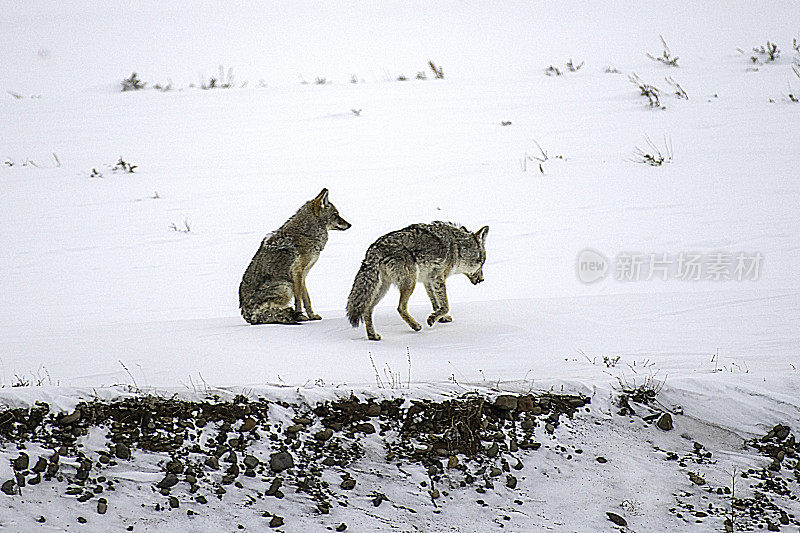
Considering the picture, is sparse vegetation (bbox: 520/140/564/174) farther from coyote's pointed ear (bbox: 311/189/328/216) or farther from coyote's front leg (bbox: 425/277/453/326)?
coyote's front leg (bbox: 425/277/453/326)

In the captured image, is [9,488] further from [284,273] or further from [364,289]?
[284,273]

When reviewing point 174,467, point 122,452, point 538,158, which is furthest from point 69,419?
point 538,158

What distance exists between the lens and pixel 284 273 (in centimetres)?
869

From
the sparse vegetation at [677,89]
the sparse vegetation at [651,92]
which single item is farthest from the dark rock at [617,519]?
the sparse vegetation at [677,89]

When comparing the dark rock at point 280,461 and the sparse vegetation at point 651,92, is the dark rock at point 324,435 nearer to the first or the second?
the dark rock at point 280,461

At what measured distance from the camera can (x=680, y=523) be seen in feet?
15.3

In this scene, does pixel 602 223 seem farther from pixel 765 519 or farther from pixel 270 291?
pixel 765 519

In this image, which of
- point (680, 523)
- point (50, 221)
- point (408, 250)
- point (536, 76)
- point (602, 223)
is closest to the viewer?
point (680, 523)

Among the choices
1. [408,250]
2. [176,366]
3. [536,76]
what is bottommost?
[176,366]

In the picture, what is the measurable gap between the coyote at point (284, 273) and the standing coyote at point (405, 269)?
3.35 ft

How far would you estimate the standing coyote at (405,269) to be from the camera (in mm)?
7727

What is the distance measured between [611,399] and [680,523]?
1.27 meters

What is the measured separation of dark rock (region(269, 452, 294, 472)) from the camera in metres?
4.93

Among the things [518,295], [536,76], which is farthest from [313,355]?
[536,76]
